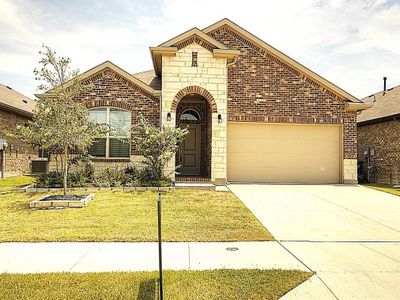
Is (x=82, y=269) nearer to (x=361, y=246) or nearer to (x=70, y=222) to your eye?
(x=70, y=222)

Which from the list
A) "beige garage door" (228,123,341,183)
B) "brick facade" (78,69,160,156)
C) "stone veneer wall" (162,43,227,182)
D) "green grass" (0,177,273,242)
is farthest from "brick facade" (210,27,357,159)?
"green grass" (0,177,273,242)

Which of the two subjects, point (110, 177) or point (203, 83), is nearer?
point (110, 177)

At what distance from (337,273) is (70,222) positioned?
18.1ft

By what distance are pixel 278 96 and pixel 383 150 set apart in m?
7.44

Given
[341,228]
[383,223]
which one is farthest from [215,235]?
[383,223]

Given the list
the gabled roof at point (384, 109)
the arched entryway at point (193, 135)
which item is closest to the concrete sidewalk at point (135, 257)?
the arched entryway at point (193, 135)

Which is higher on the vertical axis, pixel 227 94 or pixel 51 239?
pixel 227 94

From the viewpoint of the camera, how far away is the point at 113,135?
13.4 m

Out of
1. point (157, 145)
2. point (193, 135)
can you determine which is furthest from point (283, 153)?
point (157, 145)

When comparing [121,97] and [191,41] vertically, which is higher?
[191,41]

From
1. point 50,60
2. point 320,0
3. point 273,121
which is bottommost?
point 273,121

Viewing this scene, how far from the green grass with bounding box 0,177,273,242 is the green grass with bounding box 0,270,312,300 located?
A: 1.70m

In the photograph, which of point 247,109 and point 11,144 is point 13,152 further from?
point 247,109

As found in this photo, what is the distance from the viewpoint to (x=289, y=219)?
763cm
